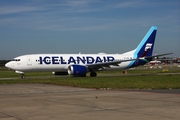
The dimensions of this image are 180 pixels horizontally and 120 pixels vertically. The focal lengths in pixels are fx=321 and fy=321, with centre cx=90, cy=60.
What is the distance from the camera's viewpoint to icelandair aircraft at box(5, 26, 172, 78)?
4191cm

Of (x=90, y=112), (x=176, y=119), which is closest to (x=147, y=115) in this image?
(x=176, y=119)

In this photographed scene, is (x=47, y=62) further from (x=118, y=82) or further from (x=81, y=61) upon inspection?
(x=118, y=82)

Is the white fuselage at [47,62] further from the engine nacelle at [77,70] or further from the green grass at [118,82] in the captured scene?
the green grass at [118,82]

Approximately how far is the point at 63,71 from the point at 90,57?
14.4ft

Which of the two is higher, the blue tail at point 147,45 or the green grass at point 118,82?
the blue tail at point 147,45

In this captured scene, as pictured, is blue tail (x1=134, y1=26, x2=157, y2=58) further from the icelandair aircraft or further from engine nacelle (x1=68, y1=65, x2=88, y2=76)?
engine nacelle (x1=68, y1=65, x2=88, y2=76)

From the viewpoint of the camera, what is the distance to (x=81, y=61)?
44.8m

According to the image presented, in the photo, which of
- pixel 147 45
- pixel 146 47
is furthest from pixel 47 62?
pixel 147 45

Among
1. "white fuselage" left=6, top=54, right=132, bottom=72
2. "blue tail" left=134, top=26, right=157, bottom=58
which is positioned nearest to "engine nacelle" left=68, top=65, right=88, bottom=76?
"white fuselage" left=6, top=54, right=132, bottom=72

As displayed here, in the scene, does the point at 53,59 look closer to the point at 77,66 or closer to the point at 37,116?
the point at 77,66

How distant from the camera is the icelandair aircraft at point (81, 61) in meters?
41.9

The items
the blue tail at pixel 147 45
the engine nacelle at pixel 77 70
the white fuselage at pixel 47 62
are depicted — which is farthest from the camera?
the blue tail at pixel 147 45

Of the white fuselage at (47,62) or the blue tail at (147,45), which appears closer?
the white fuselage at (47,62)

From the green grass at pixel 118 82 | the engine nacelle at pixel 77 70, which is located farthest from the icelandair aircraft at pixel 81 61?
the green grass at pixel 118 82
